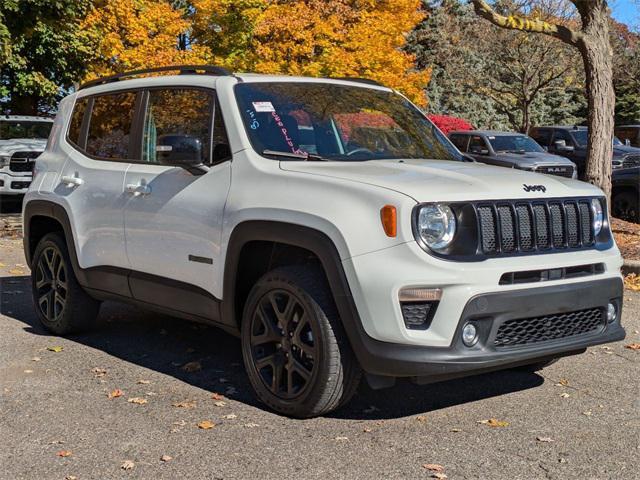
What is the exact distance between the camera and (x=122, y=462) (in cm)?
413

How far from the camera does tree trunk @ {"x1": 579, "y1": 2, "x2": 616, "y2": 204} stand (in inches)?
484

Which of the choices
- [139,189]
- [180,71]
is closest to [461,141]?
[180,71]

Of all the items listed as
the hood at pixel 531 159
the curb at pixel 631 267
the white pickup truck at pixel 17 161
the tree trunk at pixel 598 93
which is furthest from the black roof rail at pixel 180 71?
the hood at pixel 531 159

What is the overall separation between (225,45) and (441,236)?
16.8m

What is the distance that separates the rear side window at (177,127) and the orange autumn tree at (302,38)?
1394 cm

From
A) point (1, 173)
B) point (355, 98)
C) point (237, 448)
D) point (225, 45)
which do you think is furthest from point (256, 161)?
point (225, 45)

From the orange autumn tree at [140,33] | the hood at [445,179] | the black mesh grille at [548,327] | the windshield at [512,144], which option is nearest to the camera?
the hood at [445,179]

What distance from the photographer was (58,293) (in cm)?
678

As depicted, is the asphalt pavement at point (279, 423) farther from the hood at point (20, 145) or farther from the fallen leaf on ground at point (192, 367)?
the hood at point (20, 145)

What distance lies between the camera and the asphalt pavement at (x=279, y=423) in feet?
13.3

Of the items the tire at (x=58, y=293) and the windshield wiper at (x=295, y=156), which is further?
the tire at (x=58, y=293)

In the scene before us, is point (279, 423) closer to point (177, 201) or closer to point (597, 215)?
point (177, 201)

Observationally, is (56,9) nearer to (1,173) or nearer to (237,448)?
(1,173)

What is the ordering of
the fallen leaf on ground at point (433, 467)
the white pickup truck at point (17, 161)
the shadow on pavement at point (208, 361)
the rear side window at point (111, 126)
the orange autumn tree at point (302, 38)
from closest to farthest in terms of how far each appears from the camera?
the fallen leaf on ground at point (433, 467), the shadow on pavement at point (208, 361), the rear side window at point (111, 126), the white pickup truck at point (17, 161), the orange autumn tree at point (302, 38)
